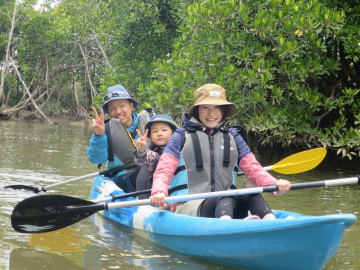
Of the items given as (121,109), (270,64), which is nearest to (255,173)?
(121,109)

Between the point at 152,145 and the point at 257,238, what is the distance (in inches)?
63.3

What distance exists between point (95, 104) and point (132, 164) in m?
6.56

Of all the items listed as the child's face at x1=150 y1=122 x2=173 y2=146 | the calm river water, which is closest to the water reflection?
the calm river water

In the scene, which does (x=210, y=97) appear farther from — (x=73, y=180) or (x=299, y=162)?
(x=73, y=180)

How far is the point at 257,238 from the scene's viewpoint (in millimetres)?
3111

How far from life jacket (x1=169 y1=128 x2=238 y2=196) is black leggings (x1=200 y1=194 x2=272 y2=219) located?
0.15 metres

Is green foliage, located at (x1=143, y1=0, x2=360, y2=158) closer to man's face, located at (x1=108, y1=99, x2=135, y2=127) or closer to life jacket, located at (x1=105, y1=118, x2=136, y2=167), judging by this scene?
man's face, located at (x1=108, y1=99, x2=135, y2=127)

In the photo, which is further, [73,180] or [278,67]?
[278,67]

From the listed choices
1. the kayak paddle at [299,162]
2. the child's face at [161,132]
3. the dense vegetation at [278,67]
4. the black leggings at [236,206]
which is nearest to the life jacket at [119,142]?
the child's face at [161,132]

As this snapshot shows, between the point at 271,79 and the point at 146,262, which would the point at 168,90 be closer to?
the point at 271,79

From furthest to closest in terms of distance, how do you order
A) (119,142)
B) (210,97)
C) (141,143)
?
(119,142)
(141,143)
(210,97)

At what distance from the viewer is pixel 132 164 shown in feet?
16.4

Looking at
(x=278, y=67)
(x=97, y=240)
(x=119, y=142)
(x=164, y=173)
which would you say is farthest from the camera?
(x=278, y=67)

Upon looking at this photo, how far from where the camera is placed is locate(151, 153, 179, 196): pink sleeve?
11.9ft
